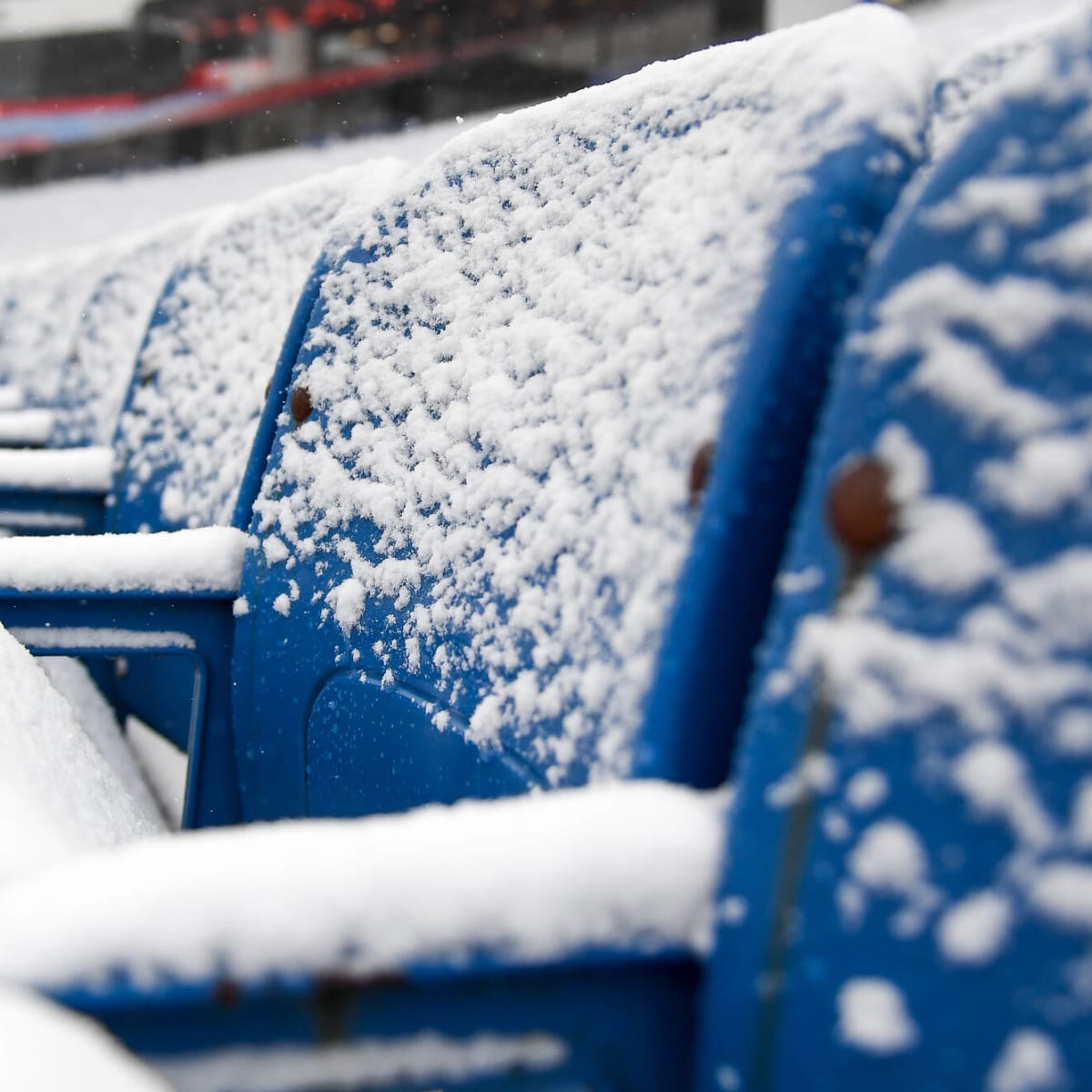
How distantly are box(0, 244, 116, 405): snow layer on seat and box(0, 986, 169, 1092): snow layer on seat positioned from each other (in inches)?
86.7

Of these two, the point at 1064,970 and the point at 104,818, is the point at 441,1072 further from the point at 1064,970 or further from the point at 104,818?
the point at 104,818

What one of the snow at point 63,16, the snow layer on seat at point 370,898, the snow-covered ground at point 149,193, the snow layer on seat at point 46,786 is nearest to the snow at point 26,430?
the snow layer on seat at point 46,786

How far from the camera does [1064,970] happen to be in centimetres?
31

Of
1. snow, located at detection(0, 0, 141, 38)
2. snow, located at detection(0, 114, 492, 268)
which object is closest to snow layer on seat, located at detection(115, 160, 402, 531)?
snow, located at detection(0, 114, 492, 268)

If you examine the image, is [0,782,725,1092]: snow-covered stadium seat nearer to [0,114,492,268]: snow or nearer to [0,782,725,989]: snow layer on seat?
[0,782,725,989]: snow layer on seat

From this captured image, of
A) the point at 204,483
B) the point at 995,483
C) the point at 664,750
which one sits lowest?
the point at 204,483

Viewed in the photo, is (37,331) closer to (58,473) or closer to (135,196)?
(58,473)

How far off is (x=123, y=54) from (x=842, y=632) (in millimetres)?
15425

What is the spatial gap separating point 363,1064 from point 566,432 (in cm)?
36

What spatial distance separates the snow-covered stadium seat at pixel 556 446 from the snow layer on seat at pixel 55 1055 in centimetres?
22

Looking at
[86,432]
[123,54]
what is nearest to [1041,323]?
[86,432]

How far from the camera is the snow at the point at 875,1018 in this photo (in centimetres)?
33

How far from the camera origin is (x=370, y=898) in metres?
0.33

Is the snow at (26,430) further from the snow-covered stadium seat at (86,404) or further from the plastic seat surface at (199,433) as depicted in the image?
the plastic seat surface at (199,433)
